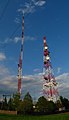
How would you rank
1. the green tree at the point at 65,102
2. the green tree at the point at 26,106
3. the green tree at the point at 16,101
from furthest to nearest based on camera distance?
the green tree at the point at 65,102
the green tree at the point at 16,101
the green tree at the point at 26,106

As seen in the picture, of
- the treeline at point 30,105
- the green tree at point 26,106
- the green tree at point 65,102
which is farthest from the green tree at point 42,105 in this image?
the green tree at point 65,102

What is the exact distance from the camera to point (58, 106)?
138m

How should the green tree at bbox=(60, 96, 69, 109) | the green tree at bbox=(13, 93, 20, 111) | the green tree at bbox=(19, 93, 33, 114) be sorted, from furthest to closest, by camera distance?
the green tree at bbox=(60, 96, 69, 109) → the green tree at bbox=(13, 93, 20, 111) → the green tree at bbox=(19, 93, 33, 114)

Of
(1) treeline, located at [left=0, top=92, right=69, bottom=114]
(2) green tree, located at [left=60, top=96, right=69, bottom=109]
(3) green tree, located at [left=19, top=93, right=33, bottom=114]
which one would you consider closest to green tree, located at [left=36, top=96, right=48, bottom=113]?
(1) treeline, located at [left=0, top=92, right=69, bottom=114]

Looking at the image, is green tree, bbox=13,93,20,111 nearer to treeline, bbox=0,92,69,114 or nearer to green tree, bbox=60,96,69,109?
treeline, bbox=0,92,69,114

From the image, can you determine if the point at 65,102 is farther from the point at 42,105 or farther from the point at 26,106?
the point at 26,106

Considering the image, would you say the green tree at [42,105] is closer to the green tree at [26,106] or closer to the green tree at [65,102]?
the green tree at [26,106]

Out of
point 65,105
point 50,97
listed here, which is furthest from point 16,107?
point 65,105

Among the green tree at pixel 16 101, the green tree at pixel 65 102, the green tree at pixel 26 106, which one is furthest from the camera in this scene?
the green tree at pixel 65 102

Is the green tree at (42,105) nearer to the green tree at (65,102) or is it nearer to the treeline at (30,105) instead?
the treeline at (30,105)

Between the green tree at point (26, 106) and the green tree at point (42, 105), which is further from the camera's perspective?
the green tree at point (42, 105)

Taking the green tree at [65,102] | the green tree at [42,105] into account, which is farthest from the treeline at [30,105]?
the green tree at [65,102]

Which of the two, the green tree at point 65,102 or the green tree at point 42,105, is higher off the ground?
the green tree at point 65,102

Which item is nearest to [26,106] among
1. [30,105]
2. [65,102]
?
[30,105]
